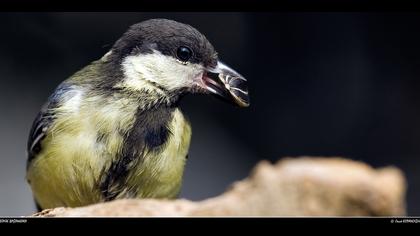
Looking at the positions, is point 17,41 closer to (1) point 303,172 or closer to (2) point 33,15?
(2) point 33,15

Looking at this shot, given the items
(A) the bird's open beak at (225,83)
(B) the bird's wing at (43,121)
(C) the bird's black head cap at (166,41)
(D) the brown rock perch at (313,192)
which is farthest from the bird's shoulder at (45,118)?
(D) the brown rock perch at (313,192)

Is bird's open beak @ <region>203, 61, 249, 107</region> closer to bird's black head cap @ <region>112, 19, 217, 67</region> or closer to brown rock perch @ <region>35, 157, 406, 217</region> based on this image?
bird's black head cap @ <region>112, 19, 217, 67</region>

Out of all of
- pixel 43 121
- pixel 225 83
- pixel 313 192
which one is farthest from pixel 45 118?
pixel 313 192

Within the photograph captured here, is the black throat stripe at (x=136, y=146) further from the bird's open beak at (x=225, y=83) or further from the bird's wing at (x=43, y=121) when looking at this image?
the bird's wing at (x=43, y=121)

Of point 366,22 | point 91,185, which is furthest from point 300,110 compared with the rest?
point 91,185

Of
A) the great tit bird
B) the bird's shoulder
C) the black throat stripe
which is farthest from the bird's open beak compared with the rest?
the bird's shoulder
